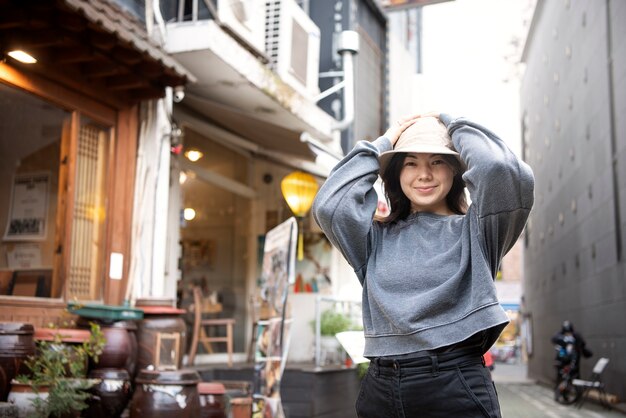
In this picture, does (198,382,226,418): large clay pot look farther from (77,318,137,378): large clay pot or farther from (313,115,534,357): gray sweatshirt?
Answer: (313,115,534,357): gray sweatshirt

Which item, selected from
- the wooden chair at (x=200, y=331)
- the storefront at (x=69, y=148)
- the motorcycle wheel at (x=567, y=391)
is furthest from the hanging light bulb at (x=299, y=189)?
the motorcycle wheel at (x=567, y=391)

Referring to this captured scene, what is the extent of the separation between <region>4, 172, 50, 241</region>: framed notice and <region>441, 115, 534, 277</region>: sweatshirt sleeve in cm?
558

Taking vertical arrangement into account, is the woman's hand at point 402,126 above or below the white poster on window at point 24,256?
above

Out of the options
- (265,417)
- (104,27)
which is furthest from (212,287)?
(104,27)

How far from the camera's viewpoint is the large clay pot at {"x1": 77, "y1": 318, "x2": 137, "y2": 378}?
21.0 feet

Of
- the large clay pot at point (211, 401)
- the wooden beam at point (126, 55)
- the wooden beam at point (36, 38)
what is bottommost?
the large clay pot at point (211, 401)

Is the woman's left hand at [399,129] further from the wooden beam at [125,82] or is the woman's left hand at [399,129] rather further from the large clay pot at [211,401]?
the wooden beam at [125,82]

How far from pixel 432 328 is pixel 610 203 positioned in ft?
48.9

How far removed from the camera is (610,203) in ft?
52.3

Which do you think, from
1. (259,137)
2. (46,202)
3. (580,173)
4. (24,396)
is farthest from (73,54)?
(580,173)

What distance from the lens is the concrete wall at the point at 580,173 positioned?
15.5 meters

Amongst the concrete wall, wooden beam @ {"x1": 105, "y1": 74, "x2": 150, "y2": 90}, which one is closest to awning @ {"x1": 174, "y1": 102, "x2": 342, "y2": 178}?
wooden beam @ {"x1": 105, "y1": 74, "x2": 150, "y2": 90}

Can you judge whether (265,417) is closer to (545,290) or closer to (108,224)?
(108,224)

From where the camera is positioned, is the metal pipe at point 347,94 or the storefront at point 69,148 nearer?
the storefront at point 69,148
